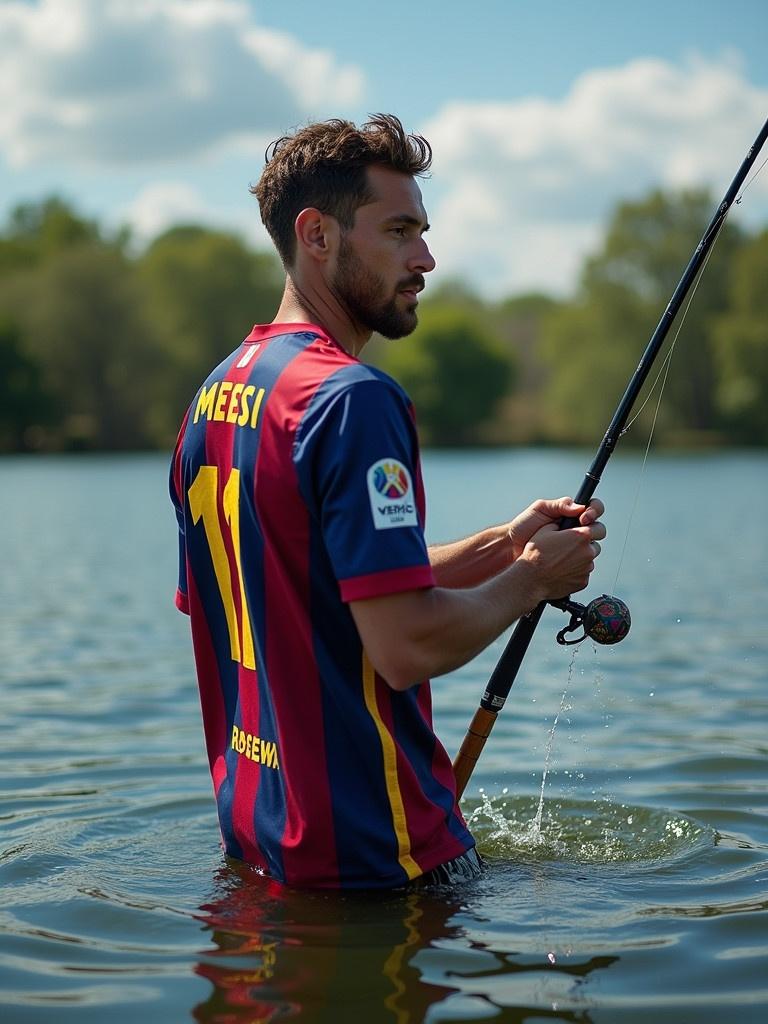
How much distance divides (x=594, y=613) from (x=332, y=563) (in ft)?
4.08

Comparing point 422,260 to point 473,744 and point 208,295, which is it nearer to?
point 473,744

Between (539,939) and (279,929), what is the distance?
736mm

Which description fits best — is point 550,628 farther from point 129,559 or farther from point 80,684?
point 129,559

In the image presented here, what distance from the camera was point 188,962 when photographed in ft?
13.0

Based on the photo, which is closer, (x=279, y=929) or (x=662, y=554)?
(x=279, y=929)

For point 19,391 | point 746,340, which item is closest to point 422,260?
point 746,340

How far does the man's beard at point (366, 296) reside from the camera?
3.81 m

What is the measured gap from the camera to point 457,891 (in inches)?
162

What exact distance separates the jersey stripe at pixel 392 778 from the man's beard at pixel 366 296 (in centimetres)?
95

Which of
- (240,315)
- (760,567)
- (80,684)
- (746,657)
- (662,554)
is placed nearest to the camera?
(80,684)

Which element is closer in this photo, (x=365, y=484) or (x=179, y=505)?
(x=365, y=484)

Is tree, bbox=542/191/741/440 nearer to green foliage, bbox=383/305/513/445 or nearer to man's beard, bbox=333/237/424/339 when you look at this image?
green foliage, bbox=383/305/513/445

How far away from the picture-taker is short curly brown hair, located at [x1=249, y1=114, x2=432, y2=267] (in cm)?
377

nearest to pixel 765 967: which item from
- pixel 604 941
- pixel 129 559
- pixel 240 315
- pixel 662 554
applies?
pixel 604 941
